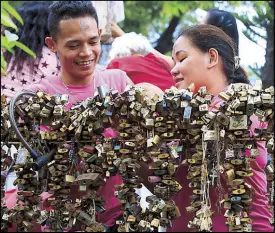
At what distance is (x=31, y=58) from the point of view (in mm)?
4211

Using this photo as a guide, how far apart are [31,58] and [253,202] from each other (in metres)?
2.07

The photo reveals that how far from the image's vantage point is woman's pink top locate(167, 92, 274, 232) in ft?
8.73

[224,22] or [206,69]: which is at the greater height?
[224,22]

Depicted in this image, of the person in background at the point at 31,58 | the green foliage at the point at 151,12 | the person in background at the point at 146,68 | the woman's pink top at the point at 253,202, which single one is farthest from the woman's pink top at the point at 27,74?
the green foliage at the point at 151,12

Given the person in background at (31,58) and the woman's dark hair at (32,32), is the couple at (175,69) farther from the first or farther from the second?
the woman's dark hair at (32,32)

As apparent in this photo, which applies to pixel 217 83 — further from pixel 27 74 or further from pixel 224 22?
pixel 27 74

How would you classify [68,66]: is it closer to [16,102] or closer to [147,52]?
[16,102]

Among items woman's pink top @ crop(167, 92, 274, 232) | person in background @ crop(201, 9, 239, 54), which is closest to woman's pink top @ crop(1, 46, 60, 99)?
person in background @ crop(201, 9, 239, 54)

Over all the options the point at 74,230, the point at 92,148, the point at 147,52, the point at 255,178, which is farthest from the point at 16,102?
the point at 147,52

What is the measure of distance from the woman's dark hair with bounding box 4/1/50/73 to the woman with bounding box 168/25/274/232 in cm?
141

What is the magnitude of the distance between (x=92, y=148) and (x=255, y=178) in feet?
2.29

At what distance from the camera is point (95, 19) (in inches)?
136

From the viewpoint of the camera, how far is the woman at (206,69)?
273 cm

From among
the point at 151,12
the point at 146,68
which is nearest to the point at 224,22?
the point at 146,68
